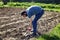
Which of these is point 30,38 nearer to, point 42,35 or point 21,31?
point 42,35

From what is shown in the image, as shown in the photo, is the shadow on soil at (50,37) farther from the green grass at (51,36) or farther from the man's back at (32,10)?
the man's back at (32,10)

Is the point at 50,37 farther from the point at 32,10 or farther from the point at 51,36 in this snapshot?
the point at 32,10

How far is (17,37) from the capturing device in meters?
9.38

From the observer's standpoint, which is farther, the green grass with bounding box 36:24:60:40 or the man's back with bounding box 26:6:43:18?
the man's back with bounding box 26:6:43:18

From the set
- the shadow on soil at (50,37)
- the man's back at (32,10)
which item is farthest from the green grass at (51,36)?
the man's back at (32,10)

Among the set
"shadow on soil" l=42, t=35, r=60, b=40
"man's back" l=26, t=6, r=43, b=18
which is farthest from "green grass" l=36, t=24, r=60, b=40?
"man's back" l=26, t=6, r=43, b=18

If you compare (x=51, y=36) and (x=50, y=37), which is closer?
(x=50, y=37)

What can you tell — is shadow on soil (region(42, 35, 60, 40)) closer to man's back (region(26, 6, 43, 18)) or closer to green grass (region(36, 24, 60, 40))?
green grass (region(36, 24, 60, 40))

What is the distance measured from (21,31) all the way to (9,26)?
1248 millimetres

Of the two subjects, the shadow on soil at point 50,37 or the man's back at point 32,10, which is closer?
the shadow on soil at point 50,37

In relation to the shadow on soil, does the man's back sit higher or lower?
higher

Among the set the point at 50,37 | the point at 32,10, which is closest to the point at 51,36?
the point at 50,37

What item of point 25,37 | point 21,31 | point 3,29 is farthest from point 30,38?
point 3,29

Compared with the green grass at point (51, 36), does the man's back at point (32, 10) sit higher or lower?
higher
